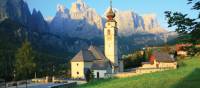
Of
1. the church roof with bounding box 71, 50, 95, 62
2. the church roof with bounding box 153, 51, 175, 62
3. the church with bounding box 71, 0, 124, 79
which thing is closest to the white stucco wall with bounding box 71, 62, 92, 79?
the church with bounding box 71, 0, 124, 79

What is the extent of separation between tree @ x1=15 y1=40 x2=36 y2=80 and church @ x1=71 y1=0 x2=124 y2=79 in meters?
→ 9.31

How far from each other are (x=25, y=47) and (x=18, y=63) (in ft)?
10.2

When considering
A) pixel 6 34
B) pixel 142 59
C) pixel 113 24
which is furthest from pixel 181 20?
pixel 6 34

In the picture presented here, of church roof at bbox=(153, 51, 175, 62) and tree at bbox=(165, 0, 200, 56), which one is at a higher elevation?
church roof at bbox=(153, 51, 175, 62)

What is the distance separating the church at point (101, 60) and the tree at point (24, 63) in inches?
367

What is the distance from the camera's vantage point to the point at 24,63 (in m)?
72.3

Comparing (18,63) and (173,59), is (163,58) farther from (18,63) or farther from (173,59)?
(18,63)

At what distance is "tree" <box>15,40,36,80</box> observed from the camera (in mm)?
71562

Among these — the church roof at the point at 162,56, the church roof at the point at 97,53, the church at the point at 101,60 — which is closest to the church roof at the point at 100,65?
the church at the point at 101,60

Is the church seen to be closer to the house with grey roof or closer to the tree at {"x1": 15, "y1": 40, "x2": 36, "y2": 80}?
the house with grey roof

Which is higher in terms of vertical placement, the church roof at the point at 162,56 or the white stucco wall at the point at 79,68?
the church roof at the point at 162,56

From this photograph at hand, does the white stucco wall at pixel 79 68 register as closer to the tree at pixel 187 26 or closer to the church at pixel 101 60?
the church at pixel 101 60

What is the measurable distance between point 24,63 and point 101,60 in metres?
15.2

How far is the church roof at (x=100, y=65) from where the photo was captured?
76.4 m
